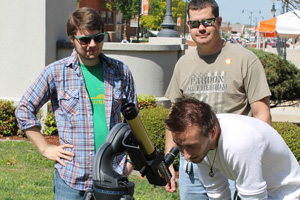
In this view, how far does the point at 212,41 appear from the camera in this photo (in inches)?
128

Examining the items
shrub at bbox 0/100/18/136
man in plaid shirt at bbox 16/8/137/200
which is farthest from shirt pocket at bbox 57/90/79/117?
shrub at bbox 0/100/18/136

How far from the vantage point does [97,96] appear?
115 inches

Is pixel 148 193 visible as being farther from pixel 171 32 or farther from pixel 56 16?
pixel 171 32

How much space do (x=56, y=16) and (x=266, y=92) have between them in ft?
21.9

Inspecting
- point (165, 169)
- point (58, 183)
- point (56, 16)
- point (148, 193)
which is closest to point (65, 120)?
point (58, 183)

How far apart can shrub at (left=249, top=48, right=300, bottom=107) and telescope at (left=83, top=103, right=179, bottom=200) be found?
8779mm

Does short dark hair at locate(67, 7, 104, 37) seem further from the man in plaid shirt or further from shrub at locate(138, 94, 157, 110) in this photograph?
shrub at locate(138, 94, 157, 110)

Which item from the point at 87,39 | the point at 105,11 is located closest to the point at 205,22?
the point at 87,39

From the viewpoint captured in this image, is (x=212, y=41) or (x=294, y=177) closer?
(x=294, y=177)

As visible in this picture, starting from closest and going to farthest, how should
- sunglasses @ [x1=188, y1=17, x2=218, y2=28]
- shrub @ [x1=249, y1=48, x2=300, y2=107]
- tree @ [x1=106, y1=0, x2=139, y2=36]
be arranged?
sunglasses @ [x1=188, y1=17, x2=218, y2=28] → shrub @ [x1=249, y1=48, x2=300, y2=107] → tree @ [x1=106, y1=0, x2=139, y2=36]

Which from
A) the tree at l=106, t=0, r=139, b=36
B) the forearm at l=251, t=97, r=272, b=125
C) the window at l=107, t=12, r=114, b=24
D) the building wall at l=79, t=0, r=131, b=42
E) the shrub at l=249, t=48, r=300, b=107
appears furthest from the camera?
the window at l=107, t=12, r=114, b=24

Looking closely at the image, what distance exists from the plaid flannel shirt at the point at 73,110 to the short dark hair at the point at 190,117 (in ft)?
2.65

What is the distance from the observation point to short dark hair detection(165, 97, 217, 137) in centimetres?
213

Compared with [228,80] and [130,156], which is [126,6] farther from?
[130,156]
